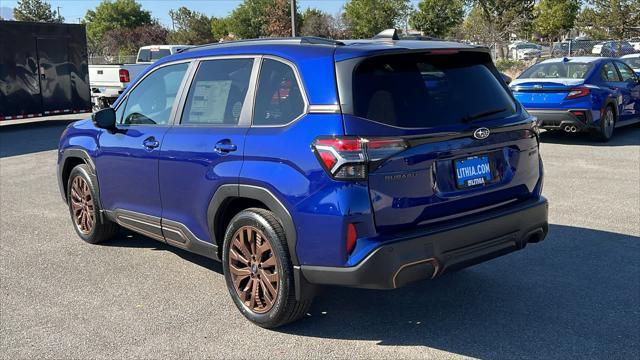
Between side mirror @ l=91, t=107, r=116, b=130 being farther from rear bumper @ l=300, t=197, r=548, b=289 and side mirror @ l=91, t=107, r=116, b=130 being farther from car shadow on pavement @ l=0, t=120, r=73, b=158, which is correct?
car shadow on pavement @ l=0, t=120, r=73, b=158

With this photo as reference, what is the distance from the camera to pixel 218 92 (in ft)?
15.0

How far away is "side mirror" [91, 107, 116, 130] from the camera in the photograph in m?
5.38

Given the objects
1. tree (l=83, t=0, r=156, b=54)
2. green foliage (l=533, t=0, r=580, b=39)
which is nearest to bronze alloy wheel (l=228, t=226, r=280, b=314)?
green foliage (l=533, t=0, r=580, b=39)

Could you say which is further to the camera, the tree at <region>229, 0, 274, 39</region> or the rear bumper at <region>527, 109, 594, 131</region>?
the tree at <region>229, 0, 274, 39</region>

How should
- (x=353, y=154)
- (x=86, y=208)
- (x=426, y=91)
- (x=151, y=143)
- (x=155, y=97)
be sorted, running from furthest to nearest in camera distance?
(x=86, y=208) < (x=155, y=97) < (x=151, y=143) < (x=426, y=91) < (x=353, y=154)

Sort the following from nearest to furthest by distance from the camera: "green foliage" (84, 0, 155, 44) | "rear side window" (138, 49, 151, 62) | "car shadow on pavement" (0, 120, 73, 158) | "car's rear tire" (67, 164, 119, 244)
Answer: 1. "car's rear tire" (67, 164, 119, 244)
2. "car shadow on pavement" (0, 120, 73, 158)
3. "rear side window" (138, 49, 151, 62)
4. "green foliage" (84, 0, 155, 44)

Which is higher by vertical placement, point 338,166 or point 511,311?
point 338,166

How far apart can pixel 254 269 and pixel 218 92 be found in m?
1.30

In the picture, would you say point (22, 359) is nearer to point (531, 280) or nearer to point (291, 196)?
point (291, 196)

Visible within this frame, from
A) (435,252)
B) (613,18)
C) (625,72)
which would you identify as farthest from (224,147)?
(613,18)

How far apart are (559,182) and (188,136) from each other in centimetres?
562

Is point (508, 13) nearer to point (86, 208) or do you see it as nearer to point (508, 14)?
point (508, 14)

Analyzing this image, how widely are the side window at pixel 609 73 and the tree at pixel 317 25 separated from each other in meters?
36.5

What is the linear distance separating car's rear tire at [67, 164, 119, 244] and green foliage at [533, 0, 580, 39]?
4677cm
